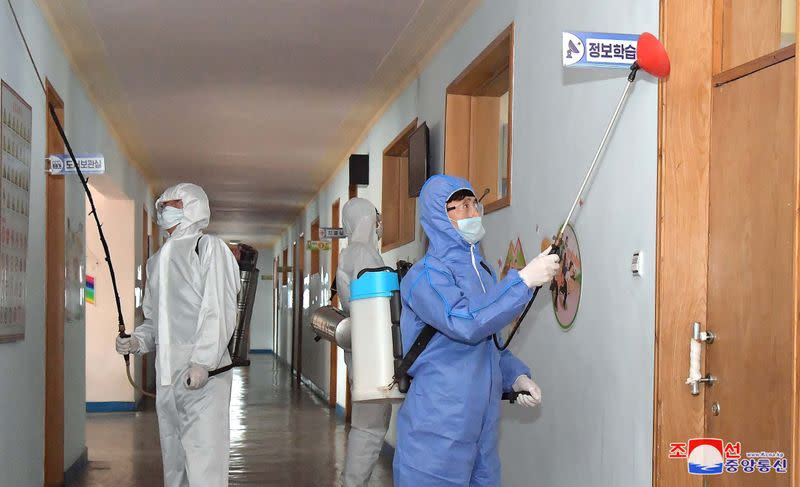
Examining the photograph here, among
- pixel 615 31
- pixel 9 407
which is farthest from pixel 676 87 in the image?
pixel 9 407

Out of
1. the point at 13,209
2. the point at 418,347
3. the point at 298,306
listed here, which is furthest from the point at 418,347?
the point at 298,306

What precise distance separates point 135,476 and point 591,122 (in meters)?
4.10

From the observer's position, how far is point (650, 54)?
2664 millimetres

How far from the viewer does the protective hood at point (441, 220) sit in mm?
2980

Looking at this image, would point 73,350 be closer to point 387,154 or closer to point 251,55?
point 251,55

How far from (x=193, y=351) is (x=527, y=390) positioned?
1486 mm

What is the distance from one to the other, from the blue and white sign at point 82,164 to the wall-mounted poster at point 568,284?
253cm

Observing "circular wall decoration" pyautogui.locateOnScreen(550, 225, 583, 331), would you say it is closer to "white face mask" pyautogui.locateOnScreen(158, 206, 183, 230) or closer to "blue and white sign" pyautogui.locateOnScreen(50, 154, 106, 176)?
"white face mask" pyautogui.locateOnScreen(158, 206, 183, 230)

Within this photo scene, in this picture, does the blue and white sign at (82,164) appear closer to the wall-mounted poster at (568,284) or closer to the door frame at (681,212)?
the wall-mounted poster at (568,284)

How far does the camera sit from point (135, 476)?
6305 millimetres

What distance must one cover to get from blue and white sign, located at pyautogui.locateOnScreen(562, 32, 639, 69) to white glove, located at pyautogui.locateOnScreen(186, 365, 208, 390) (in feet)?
5.99

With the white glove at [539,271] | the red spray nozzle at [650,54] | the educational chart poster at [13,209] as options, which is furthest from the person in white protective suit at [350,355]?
the red spray nozzle at [650,54]

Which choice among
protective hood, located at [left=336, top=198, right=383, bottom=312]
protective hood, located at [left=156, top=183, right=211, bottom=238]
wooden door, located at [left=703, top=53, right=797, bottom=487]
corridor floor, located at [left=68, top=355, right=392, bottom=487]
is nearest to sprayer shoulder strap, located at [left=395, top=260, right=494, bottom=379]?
wooden door, located at [left=703, top=53, right=797, bottom=487]

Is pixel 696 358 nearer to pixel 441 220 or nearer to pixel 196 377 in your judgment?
pixel 441 220
